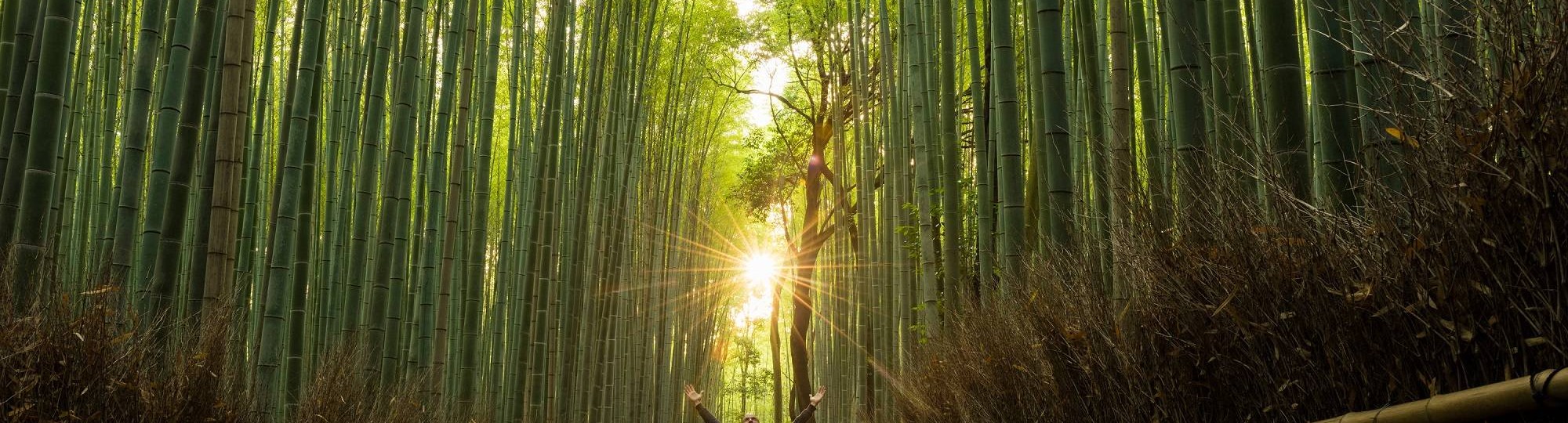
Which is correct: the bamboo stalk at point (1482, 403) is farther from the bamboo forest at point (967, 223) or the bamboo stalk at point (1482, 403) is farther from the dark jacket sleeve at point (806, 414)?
the dark jacket sleeve at point (806, 414)

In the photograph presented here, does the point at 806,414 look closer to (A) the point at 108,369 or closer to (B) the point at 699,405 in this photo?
(B) the point at 699,405

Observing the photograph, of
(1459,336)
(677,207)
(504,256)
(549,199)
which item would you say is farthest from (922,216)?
(677,207)

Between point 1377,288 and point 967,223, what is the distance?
6264mm

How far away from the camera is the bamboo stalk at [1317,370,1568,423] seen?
1.37 m

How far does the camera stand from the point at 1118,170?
2.52m

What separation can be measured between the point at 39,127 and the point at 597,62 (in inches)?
164

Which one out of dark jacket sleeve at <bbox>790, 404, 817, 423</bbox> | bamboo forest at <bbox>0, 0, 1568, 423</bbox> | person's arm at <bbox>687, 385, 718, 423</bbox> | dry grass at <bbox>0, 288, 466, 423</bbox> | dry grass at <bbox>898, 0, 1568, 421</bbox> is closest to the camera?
dry grass at <bbox>898, 0, 1568, 421</bbox>

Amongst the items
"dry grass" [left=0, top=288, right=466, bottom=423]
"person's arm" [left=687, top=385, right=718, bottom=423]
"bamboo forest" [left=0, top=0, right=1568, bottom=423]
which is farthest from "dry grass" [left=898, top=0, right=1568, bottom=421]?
"person's arm" [left=687, top=385, right=718, bottom=423]

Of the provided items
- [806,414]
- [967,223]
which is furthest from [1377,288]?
[967,223]

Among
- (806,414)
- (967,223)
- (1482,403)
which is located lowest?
(806,414)

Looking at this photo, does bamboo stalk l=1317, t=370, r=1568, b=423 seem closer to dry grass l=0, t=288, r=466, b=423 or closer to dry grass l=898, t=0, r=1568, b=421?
dry grass l=898, t=0, r=1568, b=421

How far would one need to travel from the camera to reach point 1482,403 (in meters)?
1.47

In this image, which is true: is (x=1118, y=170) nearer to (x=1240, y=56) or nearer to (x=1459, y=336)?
(x=1240, y=56)

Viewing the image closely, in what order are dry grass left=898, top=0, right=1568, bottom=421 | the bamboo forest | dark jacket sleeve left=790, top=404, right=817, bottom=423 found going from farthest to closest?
1. dark jacket sleeve left=790, top=404, right=817, bottom=423
2. the bamboo forest
3. dry grass left=898, top=0, right=1568, bottom=421
